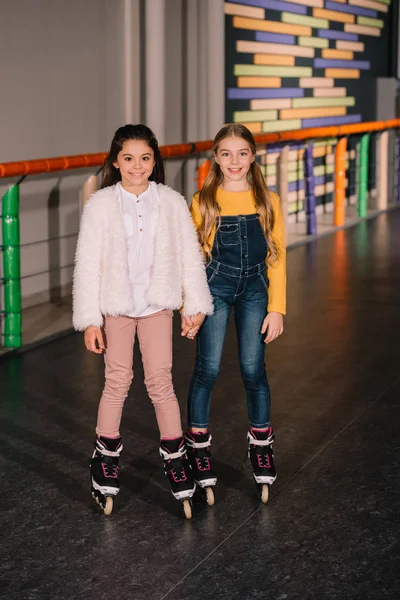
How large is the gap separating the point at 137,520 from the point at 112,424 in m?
0.31

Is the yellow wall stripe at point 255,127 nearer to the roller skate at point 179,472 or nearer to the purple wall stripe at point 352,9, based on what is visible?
the purple wall stripe at point 352,9

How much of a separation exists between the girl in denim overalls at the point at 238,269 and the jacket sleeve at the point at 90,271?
0.32 m

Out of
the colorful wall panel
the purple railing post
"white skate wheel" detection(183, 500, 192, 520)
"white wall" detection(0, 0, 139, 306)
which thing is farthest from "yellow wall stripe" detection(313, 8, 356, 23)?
"white skate wheel" detection(183, 500, 192, 520)

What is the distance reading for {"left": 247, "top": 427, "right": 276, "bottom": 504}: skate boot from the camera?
347cm

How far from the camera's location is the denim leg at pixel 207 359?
3381mm

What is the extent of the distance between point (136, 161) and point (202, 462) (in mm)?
977

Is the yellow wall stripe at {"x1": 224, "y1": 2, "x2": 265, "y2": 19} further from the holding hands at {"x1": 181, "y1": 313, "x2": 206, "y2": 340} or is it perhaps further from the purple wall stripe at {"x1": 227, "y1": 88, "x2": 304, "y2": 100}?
the holding hands at {"x1": 181, "y1": 313, "x2": 206, "y2": 340}

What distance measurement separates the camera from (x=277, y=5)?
414 inches

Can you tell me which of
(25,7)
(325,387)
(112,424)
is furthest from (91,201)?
(25,7)

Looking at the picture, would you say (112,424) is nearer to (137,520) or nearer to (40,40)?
(137,520)

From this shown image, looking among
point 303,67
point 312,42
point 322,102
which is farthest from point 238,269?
point 322,102

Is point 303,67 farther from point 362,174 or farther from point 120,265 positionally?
point 120,265

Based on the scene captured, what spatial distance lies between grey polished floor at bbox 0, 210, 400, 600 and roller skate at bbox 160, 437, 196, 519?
7 cm

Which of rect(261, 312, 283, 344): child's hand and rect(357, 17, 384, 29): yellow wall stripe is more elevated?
rect(357, 17, 384, 29): yellow wall stripe
